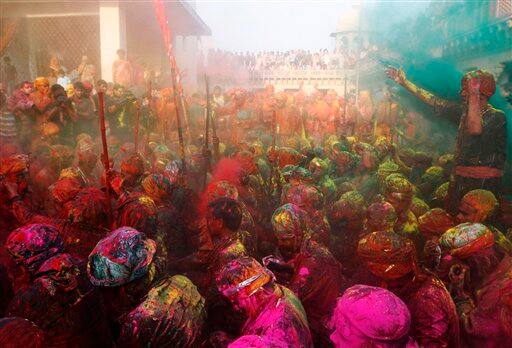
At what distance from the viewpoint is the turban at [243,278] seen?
234 cm

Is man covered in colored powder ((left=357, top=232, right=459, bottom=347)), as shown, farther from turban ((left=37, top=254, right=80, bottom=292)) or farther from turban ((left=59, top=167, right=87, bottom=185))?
turban ((left=59, top=167, right=87, bottom=185))

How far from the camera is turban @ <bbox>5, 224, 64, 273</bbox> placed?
291cm

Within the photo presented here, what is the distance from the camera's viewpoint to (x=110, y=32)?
15.6 meters

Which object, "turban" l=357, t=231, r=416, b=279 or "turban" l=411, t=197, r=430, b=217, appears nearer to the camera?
"turban" l=357, t=231, r=416, b=279

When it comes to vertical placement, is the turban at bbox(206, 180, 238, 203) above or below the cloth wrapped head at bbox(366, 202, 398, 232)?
above

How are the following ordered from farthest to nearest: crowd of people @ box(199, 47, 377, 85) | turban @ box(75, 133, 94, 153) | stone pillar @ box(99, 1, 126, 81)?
crowd of people @ box(199, 47, 377, 85) → stone pillar @ box(99, 1, 126, 81) → turban @ box(75, 133, 94, 153)

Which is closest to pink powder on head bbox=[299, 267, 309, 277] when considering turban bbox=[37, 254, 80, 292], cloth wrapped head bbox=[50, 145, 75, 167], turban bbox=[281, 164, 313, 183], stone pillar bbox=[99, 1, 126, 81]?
turban bbox=[37, 254, 80, 292]

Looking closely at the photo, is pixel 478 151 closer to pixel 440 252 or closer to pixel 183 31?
pixel 440 252

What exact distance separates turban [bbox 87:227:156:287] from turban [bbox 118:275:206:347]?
0.58 ft

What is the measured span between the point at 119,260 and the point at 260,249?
2.73 m

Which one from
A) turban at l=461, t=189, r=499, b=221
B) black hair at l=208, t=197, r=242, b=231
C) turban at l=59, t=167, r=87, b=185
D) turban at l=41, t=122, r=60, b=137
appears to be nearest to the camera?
black hair at l=208, t=197, r=242, b=231

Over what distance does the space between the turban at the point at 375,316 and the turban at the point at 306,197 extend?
3109 mm

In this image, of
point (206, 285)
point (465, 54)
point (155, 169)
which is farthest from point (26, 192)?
point (465, 54)

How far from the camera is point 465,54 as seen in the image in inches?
482
